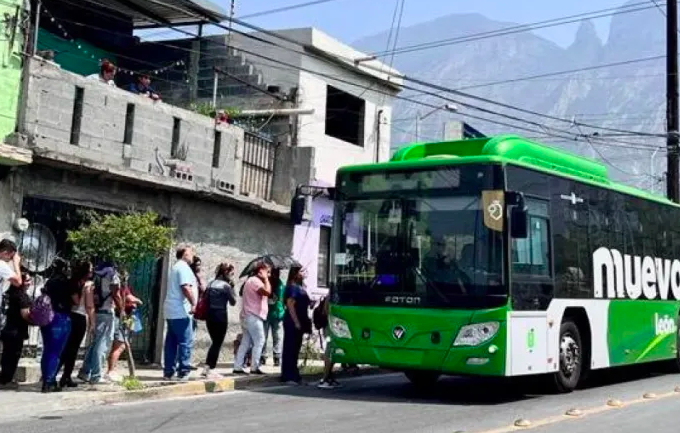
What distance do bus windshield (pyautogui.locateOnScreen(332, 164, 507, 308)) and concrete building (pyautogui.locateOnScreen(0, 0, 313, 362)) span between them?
4.29 meters

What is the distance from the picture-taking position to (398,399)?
10.8 meters

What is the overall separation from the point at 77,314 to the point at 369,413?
394 centimetres

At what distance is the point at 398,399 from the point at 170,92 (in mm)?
12252

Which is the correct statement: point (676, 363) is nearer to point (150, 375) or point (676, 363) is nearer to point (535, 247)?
point (535, 247)

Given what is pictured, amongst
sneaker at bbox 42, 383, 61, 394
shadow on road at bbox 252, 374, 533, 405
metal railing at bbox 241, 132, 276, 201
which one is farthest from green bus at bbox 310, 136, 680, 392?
metal railing at bbox 241, 132, 276, 201

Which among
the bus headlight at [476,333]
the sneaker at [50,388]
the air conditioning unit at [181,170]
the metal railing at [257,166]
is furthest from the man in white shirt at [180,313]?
the metal railing at [257,166]

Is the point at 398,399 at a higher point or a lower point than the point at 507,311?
lower

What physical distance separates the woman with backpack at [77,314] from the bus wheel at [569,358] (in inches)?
250

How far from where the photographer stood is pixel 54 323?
33.0 feet

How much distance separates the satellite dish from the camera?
12.3m

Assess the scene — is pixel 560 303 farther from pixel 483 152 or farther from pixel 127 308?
pixel 127 308

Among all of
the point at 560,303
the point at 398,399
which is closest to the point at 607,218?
the point at 560,303

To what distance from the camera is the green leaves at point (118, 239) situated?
10.7 meters

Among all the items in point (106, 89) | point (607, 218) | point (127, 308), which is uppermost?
point (106, 89)
